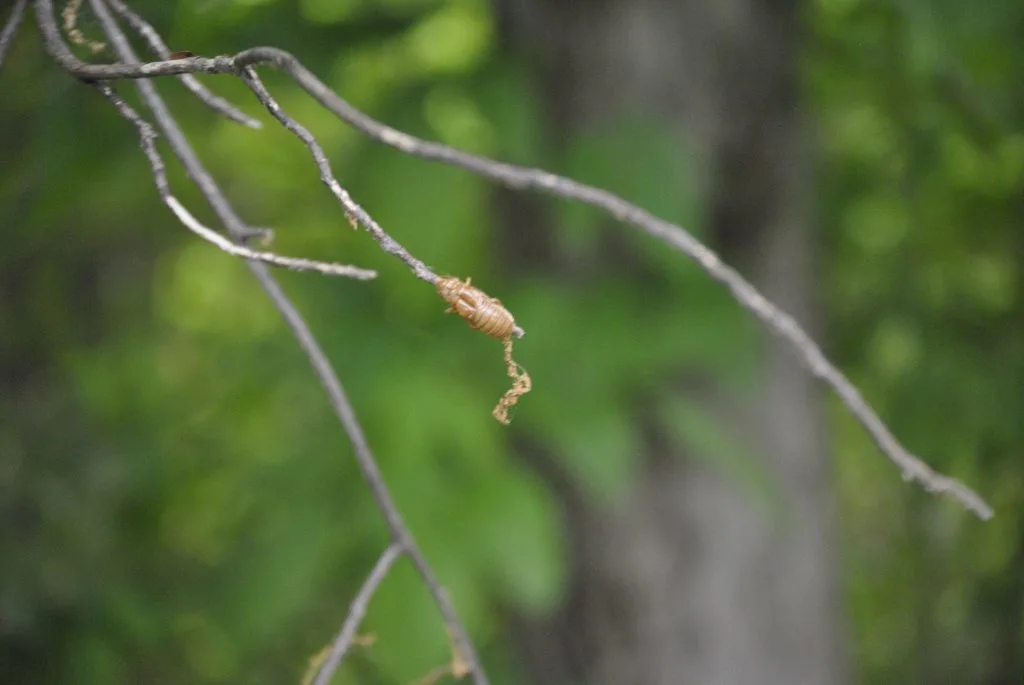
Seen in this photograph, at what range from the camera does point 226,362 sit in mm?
1352

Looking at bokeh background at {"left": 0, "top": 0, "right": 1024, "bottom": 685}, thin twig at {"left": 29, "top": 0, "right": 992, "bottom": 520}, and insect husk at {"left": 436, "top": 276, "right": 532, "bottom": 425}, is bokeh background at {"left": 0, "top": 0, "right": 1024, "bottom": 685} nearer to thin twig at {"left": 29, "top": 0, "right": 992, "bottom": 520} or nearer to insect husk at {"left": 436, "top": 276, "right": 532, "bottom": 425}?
thin twig at {"left": 29, "top": 0, "right": 992, "bottom": 520}

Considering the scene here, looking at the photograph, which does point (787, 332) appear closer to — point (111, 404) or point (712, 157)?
point (712, 157)

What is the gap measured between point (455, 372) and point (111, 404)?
0.87 meters

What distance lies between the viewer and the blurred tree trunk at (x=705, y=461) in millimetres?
1332

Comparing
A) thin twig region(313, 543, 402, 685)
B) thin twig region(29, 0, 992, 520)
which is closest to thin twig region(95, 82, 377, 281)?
thin twig region(29, 0, 992, 520)

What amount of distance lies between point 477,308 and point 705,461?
3.76 feet

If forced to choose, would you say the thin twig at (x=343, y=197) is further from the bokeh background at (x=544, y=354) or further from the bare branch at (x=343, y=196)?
the bokeh background at (x=544, y=354)

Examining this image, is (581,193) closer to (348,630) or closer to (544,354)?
(348,630)

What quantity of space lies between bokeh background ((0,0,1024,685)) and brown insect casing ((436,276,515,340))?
35 centimetres

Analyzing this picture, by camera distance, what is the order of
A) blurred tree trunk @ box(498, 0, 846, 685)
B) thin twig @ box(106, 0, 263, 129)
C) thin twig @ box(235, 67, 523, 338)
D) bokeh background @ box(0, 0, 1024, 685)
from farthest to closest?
blurred tree trunk @ box(498, 0, 846, 685) → bokeh background @ box(0, 0, 1024, 685) → thin twig @ box(106, 0, 263, 129) → thin twig @ box(235, 67, 523, 338)

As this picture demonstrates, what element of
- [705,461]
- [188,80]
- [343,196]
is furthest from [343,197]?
[705,461]

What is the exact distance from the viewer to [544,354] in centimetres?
110

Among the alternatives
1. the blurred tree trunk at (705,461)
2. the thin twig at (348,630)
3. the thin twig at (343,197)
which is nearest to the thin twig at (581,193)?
the thin twig at (343,197)

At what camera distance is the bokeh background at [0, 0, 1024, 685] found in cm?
101
